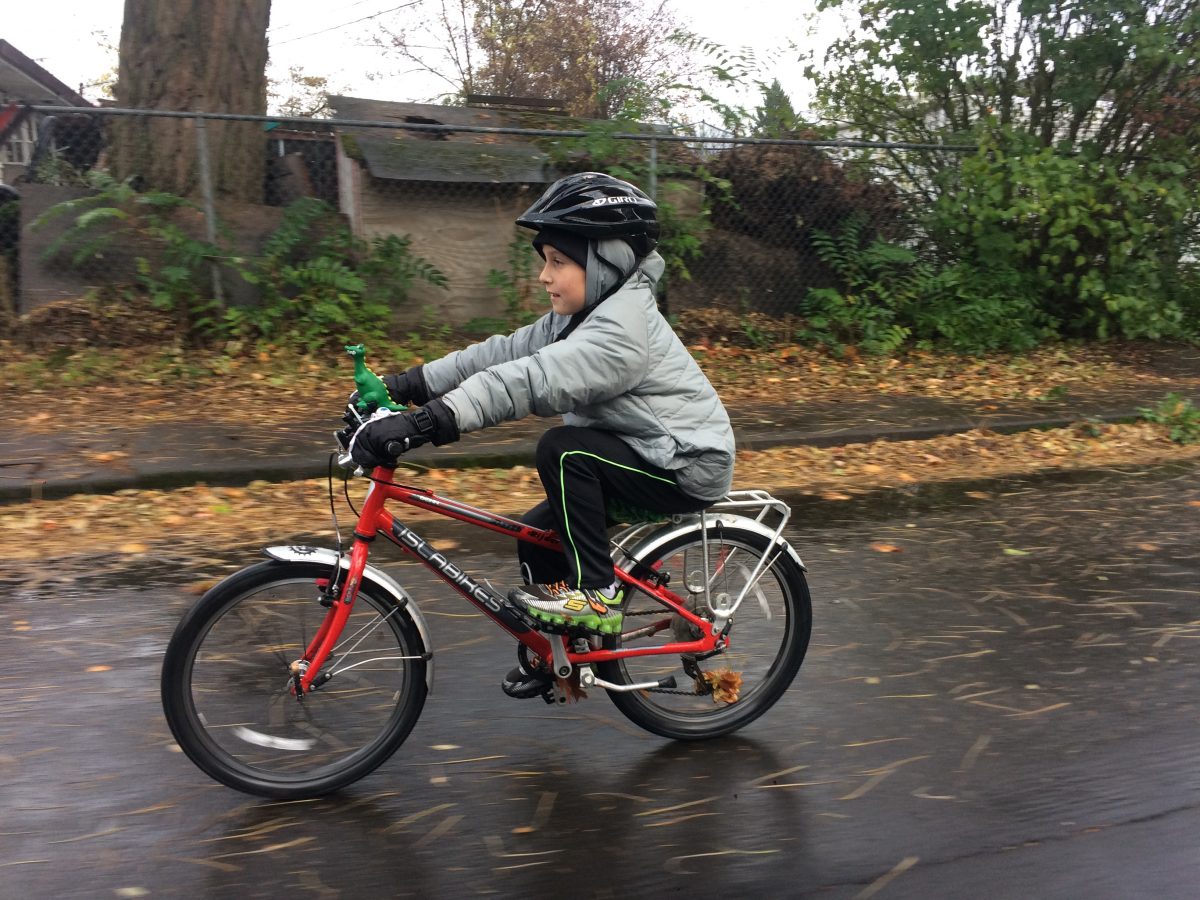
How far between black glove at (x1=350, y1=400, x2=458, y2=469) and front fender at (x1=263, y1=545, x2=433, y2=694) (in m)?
0.39

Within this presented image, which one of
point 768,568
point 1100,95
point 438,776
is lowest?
point 438,776

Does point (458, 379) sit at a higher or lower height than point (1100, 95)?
lower

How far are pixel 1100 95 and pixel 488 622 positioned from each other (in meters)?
10.2

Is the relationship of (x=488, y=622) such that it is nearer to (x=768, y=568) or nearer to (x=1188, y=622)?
(x=768, y=568)

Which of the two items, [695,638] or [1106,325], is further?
[1106,325]

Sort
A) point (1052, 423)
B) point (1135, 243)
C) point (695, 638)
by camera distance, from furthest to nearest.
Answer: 1. point (1135, 243)
2. point (1052, 423)
3. point (695, 638)

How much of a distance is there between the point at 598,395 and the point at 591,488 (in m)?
0.30

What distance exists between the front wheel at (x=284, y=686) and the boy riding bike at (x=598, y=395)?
443 millimetres

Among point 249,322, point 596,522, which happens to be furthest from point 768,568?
point 249,322

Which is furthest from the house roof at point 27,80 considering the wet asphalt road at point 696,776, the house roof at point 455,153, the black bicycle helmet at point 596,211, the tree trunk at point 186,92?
the black bicycle helmet at point 596,211

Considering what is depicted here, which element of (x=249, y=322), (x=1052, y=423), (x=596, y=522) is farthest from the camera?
(x=249, y=322)

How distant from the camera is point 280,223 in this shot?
34.7 ft

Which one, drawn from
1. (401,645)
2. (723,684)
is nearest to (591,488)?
(401,645)

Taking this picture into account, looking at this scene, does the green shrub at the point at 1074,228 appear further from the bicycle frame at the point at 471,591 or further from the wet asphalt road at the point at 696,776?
the bicycle frame at the point at 471,591
